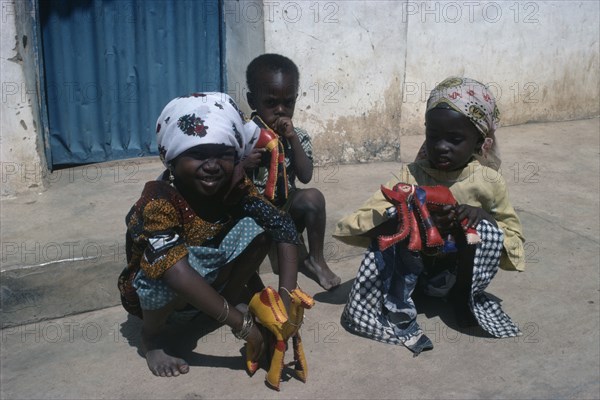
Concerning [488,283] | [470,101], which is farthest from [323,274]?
[470,101]

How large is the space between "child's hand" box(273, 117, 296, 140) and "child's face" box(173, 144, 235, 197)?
0.74m

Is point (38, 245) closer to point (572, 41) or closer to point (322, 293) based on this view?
point (322, 293)

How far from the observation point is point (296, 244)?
290 centimetres

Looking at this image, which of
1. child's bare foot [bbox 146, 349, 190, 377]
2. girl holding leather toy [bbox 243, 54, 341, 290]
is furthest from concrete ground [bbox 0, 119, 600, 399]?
girl holding leather toy [bbox 243, 54, 341, 290]

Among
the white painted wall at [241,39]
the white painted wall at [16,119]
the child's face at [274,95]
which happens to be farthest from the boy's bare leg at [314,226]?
the white painted wall at [16,119]

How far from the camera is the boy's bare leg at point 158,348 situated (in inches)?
112

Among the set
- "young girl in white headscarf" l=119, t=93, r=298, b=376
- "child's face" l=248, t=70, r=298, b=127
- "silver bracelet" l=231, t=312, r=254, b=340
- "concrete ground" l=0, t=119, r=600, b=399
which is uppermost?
"child's face" l=248, t=70, r=298, b=127

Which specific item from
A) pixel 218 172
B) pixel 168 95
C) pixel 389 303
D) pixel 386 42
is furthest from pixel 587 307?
pixel 168 95

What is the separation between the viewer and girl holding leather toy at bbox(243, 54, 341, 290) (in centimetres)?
348

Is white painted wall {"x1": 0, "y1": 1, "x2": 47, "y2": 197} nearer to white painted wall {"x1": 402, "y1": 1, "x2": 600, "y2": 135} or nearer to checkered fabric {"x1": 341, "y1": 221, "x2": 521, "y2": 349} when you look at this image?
checkered fabric {"x1": 341, "y1": 221, "x2": 521, "y2": 349}

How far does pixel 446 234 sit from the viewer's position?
10.1 feet

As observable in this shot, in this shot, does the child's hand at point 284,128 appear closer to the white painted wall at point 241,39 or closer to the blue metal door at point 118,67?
the white painted wall at point 241,39

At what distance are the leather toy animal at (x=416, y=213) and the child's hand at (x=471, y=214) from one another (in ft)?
0.10

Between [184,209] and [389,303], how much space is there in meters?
0.99
